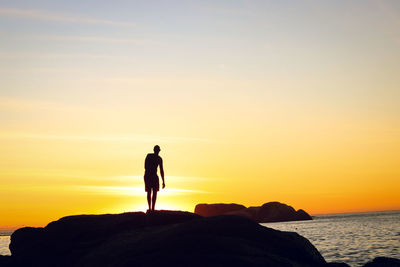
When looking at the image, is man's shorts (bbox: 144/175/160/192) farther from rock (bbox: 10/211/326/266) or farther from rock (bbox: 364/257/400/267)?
rock (bbox: 364/257/400/267)

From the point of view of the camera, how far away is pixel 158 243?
14.2 metres

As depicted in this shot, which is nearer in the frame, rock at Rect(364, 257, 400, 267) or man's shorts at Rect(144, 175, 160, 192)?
man's shorts at Rect(144, 175, 160, 192)

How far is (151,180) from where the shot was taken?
17781mm

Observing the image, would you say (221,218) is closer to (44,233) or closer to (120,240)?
(120,240)

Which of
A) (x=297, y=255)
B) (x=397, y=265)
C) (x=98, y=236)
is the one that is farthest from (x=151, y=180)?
(x=397, y=265)

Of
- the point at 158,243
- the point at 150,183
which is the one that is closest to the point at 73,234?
the point at 150,183

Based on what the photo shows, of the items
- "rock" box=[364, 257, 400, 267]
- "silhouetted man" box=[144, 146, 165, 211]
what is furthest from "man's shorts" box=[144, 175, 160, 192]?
"rock" box=[364, 257, 400, 267]

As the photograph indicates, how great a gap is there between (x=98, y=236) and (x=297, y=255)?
920 centimetres

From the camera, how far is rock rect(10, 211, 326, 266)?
43.7 ft

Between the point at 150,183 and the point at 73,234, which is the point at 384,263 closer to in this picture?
the point at 150,183

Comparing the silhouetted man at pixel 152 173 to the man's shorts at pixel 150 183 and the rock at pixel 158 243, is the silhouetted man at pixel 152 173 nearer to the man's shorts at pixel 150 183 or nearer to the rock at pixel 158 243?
the man's shorts at pixel 150 183

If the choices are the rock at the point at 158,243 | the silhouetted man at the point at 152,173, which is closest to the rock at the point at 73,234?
the rock at the point at 158,243

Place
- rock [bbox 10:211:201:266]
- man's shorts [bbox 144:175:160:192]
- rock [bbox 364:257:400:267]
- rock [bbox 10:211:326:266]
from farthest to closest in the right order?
1. rock [bbox 364:257:400:267]
2. man's shorts [bbox 144:175:160:192]
3. rock [bbox 10:211:201:266]
4. rock [bbox 10:211:326:266]

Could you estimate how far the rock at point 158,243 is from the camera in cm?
1332
